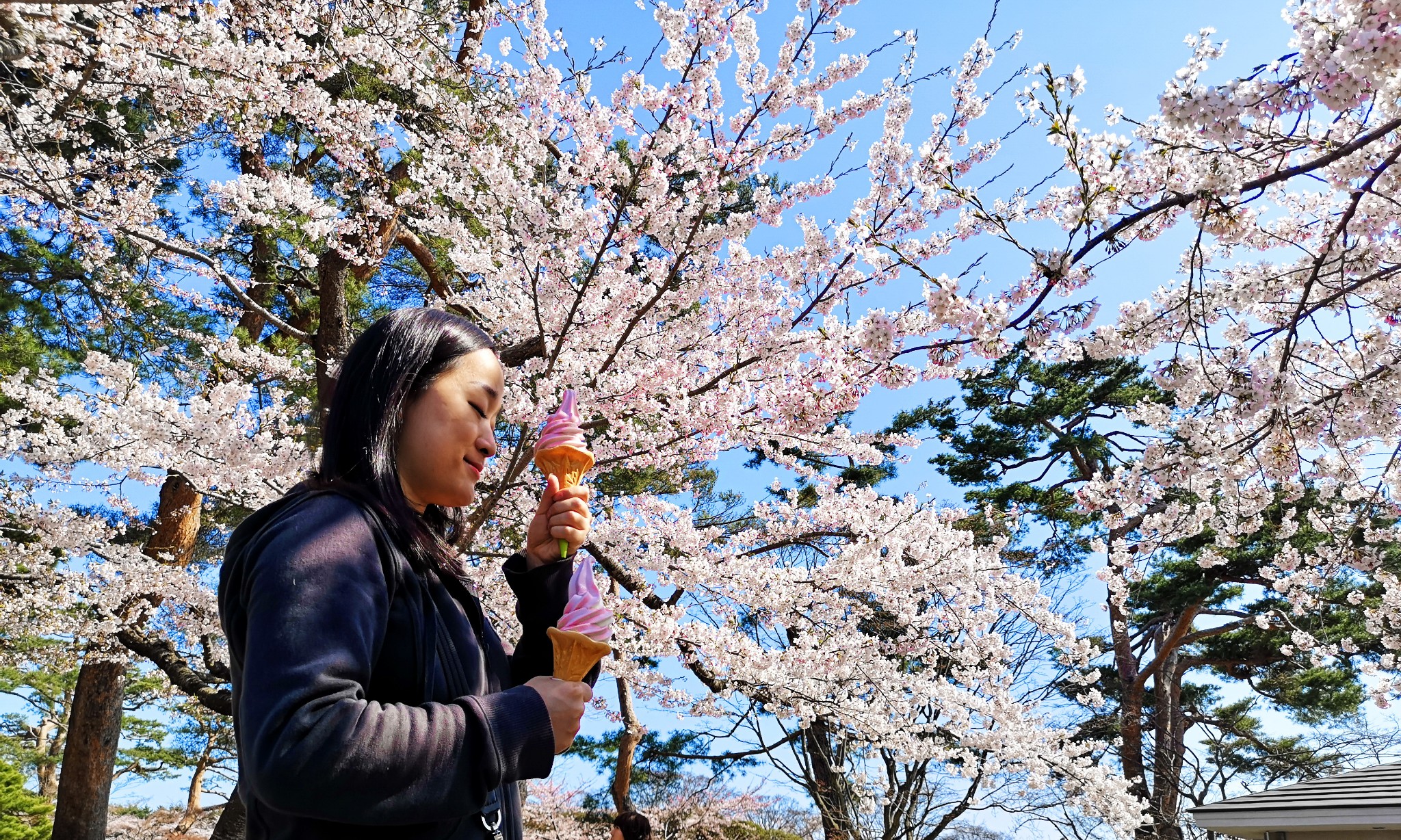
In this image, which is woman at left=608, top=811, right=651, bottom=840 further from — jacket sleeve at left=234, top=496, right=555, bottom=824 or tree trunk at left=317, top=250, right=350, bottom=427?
jacket sleeve at left=234, top=496, right=555, bottom=824

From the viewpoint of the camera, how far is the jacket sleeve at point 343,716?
2.90ft

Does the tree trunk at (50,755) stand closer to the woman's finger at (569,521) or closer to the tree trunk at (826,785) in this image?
the tree trunk at (826,785)

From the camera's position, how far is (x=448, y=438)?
129 centimetres

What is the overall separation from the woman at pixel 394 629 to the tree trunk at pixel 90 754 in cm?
841

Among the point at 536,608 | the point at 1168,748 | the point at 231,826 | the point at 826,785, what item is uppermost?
the point at 1168,748

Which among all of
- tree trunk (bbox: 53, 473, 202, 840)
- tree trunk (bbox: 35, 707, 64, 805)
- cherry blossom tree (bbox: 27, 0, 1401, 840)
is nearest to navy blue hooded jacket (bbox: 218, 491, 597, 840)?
cherry blossom tree (bbox: 27, 0, 1401, 840)

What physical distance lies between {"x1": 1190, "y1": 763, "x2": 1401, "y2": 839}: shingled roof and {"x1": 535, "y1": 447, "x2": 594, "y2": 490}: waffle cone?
710 cm

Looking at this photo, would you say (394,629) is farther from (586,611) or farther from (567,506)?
(567,506)

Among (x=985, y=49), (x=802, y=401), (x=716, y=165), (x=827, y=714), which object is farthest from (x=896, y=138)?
(x=827, y=714)

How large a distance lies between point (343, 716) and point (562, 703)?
268mm

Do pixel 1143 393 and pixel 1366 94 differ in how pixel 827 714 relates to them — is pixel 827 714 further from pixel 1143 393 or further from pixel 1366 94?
pixel 1143 393

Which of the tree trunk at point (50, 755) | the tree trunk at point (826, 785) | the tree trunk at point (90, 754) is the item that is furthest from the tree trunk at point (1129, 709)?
the tree trunk at point (50, 755)

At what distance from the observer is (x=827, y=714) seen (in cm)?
650

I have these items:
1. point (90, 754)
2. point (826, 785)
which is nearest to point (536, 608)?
point (90, 754)
